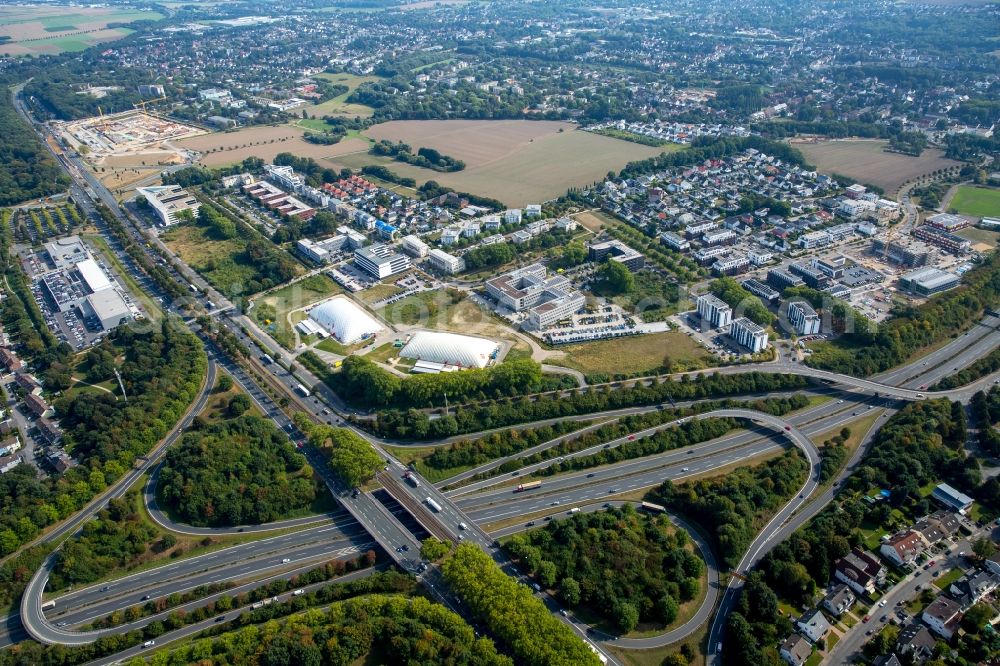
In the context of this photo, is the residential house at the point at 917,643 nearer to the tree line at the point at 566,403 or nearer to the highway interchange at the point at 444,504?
the highway interchange at the point at 444,504

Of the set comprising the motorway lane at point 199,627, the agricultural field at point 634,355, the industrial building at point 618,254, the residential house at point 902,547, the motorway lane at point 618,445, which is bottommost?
the motorway lane at point 199,627

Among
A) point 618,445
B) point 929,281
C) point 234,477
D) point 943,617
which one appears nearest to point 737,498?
point 618,445

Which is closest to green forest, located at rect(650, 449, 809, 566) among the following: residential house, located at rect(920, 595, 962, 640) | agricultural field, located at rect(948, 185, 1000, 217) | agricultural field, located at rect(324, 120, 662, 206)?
residential house, located at rect(920, 595, 962, 640)

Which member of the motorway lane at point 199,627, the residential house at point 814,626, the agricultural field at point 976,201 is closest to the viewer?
→ the residential house at point 814,626

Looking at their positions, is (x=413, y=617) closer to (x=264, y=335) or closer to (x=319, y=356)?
(x=319, y=356)

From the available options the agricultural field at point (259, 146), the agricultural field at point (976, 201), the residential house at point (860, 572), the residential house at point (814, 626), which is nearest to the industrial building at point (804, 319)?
the residential house at point (860, 572)

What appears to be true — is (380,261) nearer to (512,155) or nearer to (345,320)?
(345,320)

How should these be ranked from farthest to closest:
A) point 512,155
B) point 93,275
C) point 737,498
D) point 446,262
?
point 512,155
point 446,262
point 93,275
point 737,498

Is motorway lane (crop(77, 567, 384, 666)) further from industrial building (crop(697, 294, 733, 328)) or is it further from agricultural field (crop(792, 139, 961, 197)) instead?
agricultural field (crop(792, 139, 961, 197))
